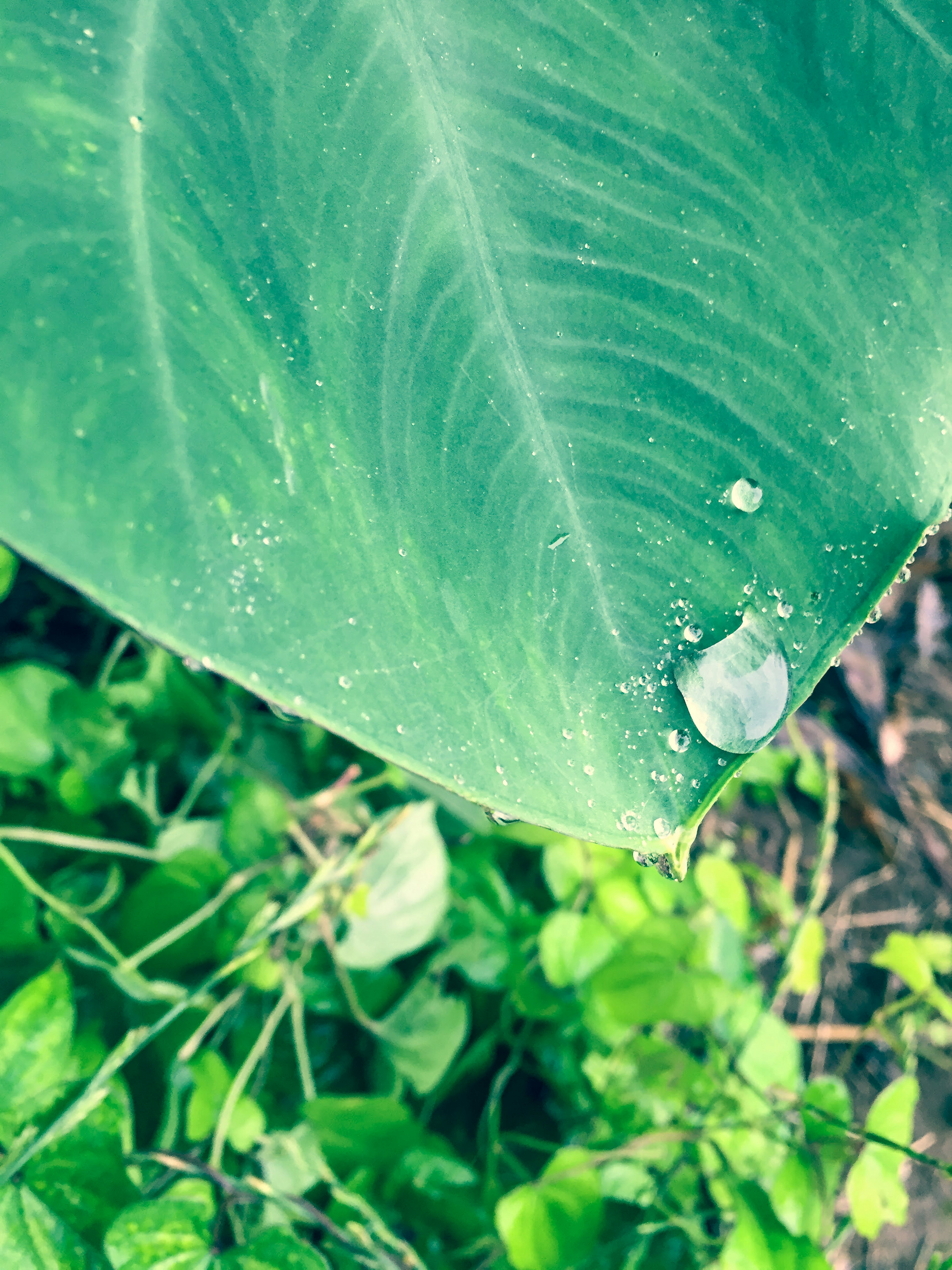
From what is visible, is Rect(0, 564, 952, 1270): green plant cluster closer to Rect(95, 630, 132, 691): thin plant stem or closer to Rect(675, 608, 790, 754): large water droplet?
Rect(95, 630, 132, 691): thin plant stem

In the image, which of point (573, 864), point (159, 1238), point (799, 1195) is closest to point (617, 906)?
point (573, 864)

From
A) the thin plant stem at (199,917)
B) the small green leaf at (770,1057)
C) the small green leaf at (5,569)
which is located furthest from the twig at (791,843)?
the small green leaf at (5,569)

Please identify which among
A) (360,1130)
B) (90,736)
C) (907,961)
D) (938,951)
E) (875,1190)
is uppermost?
(90,736)

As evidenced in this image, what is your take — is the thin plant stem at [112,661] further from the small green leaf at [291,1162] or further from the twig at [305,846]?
the small green leaf at [291,1162]

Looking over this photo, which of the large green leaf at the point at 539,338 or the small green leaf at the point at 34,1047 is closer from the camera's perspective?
the large green leaf at the point at 539,338

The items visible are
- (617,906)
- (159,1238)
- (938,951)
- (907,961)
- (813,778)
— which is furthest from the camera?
(813,778)

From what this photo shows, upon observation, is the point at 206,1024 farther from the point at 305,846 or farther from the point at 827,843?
the point at 827,843

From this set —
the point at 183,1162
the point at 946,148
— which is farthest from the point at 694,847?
the point at 946,148

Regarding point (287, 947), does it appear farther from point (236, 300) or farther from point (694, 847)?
point (694, 847)
